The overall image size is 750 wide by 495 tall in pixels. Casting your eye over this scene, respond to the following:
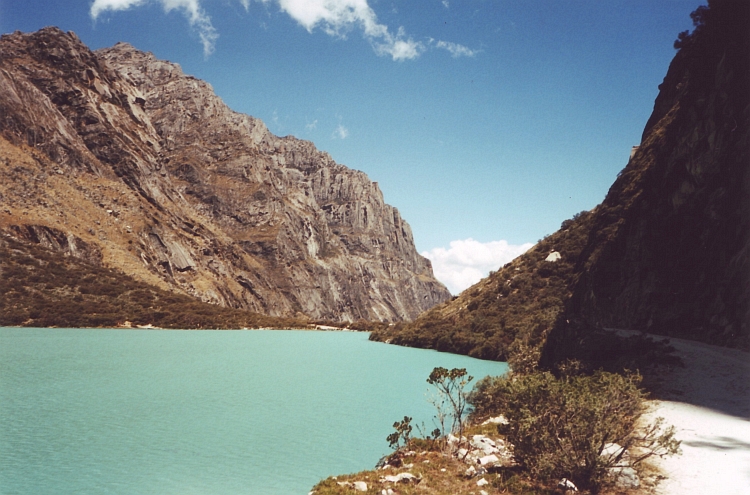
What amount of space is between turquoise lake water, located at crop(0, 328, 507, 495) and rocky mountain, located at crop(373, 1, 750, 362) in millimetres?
18190

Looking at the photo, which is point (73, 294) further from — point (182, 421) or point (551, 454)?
point (551, 454)

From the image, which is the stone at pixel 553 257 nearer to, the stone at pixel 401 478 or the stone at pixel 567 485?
the stone at pixel 567 485

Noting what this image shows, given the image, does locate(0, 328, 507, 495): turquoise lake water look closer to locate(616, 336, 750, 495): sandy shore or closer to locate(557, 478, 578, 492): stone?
locate(557, 478, 578, 492): stone

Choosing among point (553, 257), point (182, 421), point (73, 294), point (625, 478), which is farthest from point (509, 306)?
point (73, 294)

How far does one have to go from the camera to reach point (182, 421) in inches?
949

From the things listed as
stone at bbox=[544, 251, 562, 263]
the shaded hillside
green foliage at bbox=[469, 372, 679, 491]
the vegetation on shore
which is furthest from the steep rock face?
the shaded hillside

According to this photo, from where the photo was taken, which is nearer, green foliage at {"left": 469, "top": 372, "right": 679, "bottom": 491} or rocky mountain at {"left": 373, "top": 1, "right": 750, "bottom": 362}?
green foliage at {"left": 469, "top": 372, "right": 679, "bottom": 491}

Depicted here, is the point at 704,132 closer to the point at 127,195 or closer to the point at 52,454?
the point at 52,454

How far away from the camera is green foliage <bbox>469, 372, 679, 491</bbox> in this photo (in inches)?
551

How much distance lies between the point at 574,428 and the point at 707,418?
9.10m

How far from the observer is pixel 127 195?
132 meters

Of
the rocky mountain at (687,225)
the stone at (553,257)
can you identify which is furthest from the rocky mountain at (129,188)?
the rocky mountain at (687,225)

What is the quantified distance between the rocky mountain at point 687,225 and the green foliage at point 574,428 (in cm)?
1871

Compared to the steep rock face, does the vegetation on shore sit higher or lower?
lower
